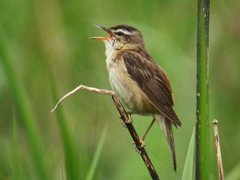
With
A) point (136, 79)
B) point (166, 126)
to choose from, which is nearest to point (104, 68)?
point (136, 79)

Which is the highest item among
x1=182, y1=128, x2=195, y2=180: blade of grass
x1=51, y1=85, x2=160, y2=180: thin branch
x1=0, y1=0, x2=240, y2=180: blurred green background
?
x1=51, y1=85, x2=160, y2=180: thin branch

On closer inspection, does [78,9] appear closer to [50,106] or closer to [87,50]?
[87,50]

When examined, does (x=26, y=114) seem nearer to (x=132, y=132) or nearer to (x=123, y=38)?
(x=132, y=132)

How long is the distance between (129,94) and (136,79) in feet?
0.47

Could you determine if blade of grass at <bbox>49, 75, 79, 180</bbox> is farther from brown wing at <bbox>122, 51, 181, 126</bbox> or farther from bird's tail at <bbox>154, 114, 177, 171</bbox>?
brown wing at <bbox>122, 51, 181, 126</bbox>

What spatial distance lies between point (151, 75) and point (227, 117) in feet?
4.24

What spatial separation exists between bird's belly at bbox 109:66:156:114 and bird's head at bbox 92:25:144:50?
27cm

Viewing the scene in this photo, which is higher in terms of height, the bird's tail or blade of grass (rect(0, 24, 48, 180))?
blade of grass (rect(0, 24, 48, 180))

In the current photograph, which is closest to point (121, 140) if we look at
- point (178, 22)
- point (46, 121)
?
point (46, 121)

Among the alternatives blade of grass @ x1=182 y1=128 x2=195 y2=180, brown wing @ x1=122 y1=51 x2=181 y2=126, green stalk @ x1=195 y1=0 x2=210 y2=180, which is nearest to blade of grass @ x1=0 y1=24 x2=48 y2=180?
blade of grass @ x1=182 y1=128 x2=195 y2=180

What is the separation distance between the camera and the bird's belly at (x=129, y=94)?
182 inches

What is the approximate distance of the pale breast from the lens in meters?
4.63

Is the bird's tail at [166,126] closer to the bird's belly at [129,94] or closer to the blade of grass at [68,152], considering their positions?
the bird's belly at [129,94]

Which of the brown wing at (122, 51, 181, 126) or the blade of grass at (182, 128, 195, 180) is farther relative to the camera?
the brown wing at (122, 51, 181, 126)
